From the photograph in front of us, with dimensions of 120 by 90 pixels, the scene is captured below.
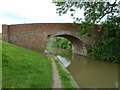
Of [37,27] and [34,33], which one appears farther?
[37,27]

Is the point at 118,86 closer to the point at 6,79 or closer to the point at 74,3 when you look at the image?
the point at 6,79

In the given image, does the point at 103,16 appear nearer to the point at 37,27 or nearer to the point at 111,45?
the point at 111,45

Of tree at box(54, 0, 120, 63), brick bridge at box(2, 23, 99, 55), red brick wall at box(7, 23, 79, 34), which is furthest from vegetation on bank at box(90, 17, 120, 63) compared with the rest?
red brick wall at box(7, 23, 79, 34)

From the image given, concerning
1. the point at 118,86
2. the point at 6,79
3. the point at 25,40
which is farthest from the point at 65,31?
the point at 6,79

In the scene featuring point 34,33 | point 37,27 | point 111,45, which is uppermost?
point 37,27

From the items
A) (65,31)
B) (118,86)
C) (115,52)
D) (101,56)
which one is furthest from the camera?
(65,31)

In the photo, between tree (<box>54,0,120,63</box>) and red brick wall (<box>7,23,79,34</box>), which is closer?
tree (<box>54,0,120,63</box>)

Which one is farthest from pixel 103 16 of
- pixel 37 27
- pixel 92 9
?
pixel 37 27

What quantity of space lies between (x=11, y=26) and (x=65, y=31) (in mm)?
5808

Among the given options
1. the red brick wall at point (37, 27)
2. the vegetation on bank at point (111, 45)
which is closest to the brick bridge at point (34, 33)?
the red brick wall at point (37, 27)

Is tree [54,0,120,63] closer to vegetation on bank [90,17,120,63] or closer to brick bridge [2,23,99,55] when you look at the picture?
vegetation on bank [90,17,120,63]

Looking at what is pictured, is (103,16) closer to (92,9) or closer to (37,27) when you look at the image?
(92,9)

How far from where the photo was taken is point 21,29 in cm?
1435

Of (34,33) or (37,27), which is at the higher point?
(37,27)
